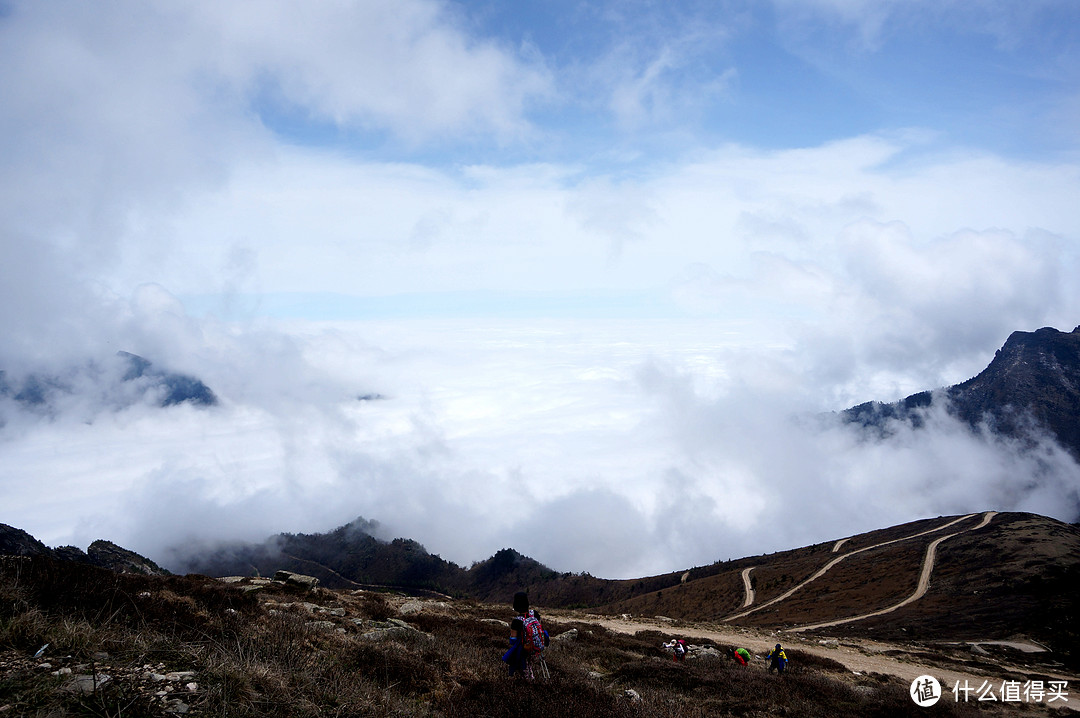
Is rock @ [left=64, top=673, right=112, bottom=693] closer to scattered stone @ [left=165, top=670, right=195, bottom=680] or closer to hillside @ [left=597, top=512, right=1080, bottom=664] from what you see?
scattered stone @ [left=165, top=670, right=195, bottom=680]

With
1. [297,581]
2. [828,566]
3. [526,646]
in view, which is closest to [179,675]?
[526,646]

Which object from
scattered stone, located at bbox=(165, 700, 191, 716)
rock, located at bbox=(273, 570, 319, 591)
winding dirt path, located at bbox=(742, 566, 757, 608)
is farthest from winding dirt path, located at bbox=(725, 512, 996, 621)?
scattered stone, located at bbox=(165, 700, 191, 716)

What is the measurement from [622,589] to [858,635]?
231 feet

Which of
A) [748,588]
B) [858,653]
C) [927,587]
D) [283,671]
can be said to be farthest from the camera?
[748,588]

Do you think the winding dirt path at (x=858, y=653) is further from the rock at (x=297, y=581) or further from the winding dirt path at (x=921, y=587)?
the rock at (x=297, y=581)

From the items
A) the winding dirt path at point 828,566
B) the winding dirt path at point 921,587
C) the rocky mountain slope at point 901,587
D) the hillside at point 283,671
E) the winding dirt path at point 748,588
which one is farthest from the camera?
the winding dirt path at point 748,588

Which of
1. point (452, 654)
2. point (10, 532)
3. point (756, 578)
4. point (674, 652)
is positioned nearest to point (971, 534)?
point (756, 578)

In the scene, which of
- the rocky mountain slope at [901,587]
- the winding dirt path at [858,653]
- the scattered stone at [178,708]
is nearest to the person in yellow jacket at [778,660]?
the winding dirt path at [858,653]

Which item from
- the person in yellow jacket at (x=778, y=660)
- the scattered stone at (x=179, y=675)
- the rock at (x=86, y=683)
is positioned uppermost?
the rock at (x=86, y=683)

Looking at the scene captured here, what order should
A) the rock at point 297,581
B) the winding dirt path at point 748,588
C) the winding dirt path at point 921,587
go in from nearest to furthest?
the rock at point 297,581 → the winding dirt path at point 921,587 → the winding dirt path at point 748,588

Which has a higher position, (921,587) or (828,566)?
(921,587)

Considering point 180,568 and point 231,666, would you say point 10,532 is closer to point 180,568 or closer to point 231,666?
point 231,666

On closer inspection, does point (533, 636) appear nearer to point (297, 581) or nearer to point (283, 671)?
point (283, 671)

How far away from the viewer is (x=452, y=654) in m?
10.9
